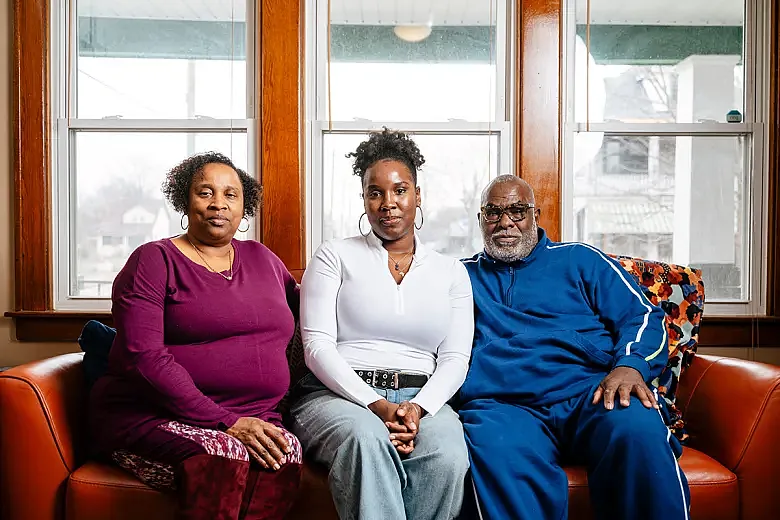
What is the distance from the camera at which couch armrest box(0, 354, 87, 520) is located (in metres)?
1.84

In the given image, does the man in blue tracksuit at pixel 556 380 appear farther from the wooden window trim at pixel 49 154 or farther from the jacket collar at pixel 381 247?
the wooden window trim at pixel 49 154

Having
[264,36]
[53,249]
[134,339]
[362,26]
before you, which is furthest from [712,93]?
[53,249]

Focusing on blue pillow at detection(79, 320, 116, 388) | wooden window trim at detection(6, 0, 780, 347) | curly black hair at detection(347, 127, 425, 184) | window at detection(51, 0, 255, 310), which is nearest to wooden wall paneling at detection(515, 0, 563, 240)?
wooden window trim at detection(6, 0, 780, 347)

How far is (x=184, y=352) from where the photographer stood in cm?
196

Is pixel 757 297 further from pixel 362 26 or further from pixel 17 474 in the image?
pixel 17 474

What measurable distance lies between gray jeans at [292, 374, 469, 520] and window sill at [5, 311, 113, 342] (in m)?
1.30

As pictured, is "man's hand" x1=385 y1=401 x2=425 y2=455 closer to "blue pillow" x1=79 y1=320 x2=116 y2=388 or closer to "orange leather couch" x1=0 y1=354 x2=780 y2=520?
"orange leather couch" x1=0 y1=354 x2=780 y2=520

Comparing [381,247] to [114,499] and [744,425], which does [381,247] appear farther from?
[744,425]

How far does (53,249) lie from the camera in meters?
2.83

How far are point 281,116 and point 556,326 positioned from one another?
138cm

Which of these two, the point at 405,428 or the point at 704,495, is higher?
the point at 405,428

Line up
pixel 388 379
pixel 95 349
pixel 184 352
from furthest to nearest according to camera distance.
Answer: pixel 95 349
pixel 388 379
pixel 184 352

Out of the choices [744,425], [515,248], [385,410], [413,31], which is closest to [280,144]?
[413,31]

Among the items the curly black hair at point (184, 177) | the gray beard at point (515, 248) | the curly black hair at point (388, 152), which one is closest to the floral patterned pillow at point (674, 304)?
the gray beard at point (515, 248)
